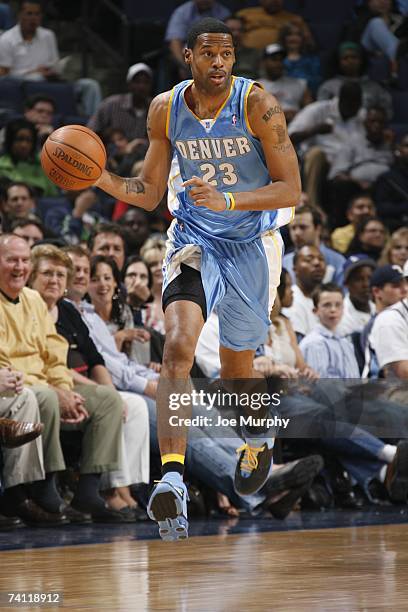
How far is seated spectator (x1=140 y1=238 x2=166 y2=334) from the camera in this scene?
26.9 ft

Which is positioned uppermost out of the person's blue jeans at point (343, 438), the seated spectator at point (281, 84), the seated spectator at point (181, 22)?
the seated spectator at point (181, 22)

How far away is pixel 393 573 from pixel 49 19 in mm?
9770

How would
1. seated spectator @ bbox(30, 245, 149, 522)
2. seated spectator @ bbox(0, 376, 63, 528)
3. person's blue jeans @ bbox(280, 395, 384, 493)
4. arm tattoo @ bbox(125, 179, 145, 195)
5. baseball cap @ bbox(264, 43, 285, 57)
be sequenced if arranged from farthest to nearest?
1. baseball cap @ bbox(264, 43, 285, 57)
2. person's blue jeans @ bbox(280, 395, 384, 493)
3. seated spectator @ bbox(30, 245, 149, 522)
4. seated spectator @ bbox(0, 376, 63, 528)
5. arm tattoo @ bbox(125, 179, 145, 195)

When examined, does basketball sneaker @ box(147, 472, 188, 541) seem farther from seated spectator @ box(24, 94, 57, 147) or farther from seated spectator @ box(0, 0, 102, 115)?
seated spectator @ box(0, 0, 102, 115)

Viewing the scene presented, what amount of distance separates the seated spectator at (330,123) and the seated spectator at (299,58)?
86 cm

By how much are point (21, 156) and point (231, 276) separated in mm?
4974

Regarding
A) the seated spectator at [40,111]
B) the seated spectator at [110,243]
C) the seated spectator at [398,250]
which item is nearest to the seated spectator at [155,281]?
the seated spectator at [110,243]

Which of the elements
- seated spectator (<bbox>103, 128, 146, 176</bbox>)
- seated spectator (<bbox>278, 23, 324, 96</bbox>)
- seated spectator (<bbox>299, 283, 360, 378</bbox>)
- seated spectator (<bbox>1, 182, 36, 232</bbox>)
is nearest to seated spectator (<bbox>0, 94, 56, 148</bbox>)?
seated spectator (<bbox>103, 128, 146, 176</bbox>)

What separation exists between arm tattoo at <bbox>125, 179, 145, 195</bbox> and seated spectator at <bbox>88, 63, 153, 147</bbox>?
239 inches

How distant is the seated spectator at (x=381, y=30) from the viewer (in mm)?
13398

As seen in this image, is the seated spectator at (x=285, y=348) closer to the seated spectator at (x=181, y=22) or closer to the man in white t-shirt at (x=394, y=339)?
the man in white t-shirt at (x=394, y=339)

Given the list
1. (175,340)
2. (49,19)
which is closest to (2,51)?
(49,19)

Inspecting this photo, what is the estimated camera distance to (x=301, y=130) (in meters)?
11.9

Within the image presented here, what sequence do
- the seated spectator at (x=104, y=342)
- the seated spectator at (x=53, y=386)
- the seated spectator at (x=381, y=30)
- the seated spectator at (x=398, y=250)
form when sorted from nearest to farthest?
the seated spectator at (x=53, y=386) < the seated spectator at (x=104, y=342) < the seated spectator at (x=398, y=250) < the seated spectator at (x=381, y=30)
